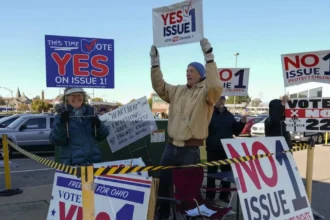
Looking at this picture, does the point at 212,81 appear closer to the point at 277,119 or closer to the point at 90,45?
the point at 277,119

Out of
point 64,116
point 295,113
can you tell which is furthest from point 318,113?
point 64,116

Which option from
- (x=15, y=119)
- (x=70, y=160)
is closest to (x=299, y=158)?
(x=70, y=160)

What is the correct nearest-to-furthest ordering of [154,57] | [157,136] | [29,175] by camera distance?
[154,57], [157,136], [29,175]

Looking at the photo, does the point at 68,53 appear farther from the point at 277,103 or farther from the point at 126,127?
the point at 277,103

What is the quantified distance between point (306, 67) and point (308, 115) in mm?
698

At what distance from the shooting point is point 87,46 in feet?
17.3

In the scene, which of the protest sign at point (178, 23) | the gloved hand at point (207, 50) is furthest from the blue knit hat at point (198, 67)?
the protest sign at point (178, 23)

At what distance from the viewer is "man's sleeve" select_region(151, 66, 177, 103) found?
4.26 metres

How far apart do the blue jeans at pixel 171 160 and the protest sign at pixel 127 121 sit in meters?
2.04

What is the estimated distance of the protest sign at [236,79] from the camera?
729 cm

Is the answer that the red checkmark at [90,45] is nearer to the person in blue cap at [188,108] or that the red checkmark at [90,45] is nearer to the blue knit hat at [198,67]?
the person in blue cap at [188,108]

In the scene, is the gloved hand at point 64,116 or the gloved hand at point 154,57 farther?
the gloved hand at point 154,57

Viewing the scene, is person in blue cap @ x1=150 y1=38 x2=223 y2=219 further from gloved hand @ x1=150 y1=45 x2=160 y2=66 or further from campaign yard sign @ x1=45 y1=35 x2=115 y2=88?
campaign yard sign @ x1=45 y1=35 x2=115 y2=88

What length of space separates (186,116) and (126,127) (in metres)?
2.39
